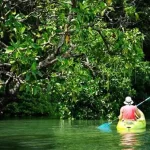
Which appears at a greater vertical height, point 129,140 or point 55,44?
point 55,44

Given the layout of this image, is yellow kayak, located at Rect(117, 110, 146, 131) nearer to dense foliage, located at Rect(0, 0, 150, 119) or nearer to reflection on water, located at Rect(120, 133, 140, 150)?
reflection on water, located at Rect(120, 133, 140, 150)

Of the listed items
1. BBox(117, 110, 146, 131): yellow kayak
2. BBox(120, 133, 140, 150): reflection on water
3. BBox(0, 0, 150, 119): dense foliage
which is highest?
BBox(0, 0, 150, 119): dense foliage

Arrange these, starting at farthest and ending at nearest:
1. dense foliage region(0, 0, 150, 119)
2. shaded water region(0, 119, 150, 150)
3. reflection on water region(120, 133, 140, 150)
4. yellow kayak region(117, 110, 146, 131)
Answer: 1. yellow kayak region(117, 110, 146, 131)
2. reflection on water region(120, 133, 140, 150)
3. shaded water region(0, 119, 150, 150)
4. dense foliage region(0, 0, 150, 119)

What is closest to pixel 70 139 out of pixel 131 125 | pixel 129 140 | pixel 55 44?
pixel 129 140

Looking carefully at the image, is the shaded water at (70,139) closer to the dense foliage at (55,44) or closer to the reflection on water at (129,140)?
the reflection on water at (129,140)

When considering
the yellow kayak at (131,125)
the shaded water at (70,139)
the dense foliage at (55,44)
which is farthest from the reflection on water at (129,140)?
the dense foliage at (55,44)

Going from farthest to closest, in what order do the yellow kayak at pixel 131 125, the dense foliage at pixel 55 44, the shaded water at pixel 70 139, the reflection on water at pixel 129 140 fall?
the yellow kayak at pixel 131 125 < the reflection on water at pixel 129 140 < the shaded water at pixel 70 139 < the dense foliage at pixel 55 44

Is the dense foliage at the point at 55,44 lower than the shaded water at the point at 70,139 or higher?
higher

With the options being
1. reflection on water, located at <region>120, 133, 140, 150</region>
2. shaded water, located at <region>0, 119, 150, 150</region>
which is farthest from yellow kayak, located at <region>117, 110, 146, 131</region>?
reflection on water, located at <region>120, 133, 140, 150</region>

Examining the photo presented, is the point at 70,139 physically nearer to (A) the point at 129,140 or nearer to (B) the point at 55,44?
(A) the point at 129,140

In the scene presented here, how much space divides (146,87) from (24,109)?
7.88m

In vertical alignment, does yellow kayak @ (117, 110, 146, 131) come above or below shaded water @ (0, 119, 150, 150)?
above

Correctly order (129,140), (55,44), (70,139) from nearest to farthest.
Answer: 1. (55,44)
2. (129,140)
3. (70,139)

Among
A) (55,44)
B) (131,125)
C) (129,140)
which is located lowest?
(129,140)
